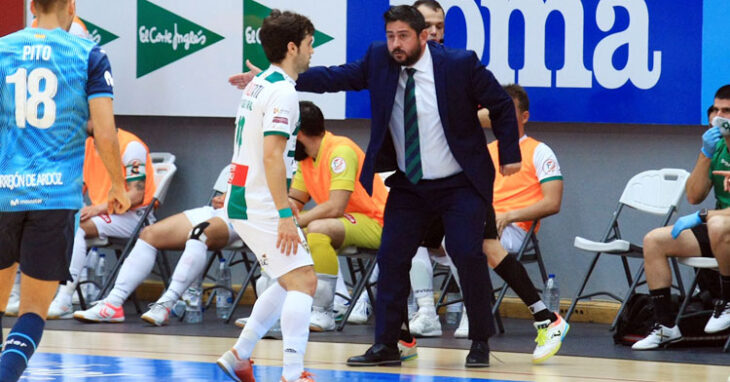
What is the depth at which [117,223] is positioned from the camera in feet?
25.5

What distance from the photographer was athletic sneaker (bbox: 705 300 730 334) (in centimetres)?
623

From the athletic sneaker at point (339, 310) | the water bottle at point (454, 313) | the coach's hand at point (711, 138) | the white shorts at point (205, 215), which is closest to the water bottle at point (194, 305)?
the white shorts at point (205, 215)

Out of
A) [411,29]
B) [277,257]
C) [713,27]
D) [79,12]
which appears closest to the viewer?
[277,257]

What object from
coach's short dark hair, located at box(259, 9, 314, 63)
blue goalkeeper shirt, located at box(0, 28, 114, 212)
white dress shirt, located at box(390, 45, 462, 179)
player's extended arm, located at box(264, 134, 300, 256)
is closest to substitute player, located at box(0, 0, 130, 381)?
blue goalkeeper shirt, located at box(0, 28, 114, 212)

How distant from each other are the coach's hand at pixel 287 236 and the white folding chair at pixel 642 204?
270 cm

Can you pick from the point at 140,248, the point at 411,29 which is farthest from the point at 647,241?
the point at 140,248

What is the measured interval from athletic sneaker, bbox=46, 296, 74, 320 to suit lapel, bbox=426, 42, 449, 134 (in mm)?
3199

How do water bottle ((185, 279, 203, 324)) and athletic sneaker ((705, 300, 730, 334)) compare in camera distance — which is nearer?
athletic sneaker ((705, 300, 730, 334))

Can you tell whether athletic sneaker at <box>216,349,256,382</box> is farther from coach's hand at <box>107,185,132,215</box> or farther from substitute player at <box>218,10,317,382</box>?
coach's hand at <box>107,185,132,215</box>

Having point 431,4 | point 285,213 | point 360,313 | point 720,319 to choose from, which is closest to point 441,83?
point 431,4

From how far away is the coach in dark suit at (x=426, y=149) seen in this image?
17.6 feet

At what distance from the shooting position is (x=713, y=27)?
279 inches

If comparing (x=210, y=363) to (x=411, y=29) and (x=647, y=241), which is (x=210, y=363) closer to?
(x=411, y=29)

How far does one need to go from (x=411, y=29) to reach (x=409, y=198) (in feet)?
2.59
